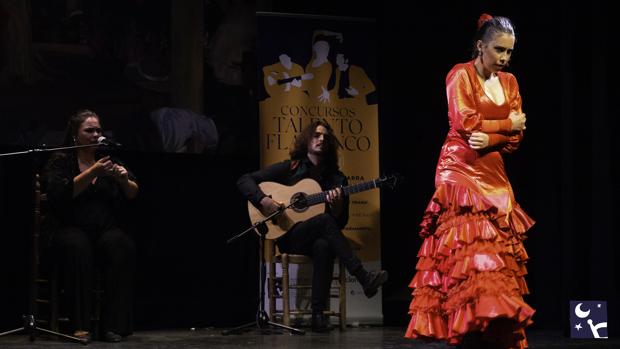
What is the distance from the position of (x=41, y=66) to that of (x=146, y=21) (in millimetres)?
772

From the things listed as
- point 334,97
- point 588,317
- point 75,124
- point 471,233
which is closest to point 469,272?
point 471,233

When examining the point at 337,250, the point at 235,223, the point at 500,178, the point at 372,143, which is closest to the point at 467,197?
the point at 500,178

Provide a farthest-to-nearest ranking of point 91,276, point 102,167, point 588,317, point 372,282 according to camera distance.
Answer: point 372,282 → point 588,317 → point 91,276 → point 102,167

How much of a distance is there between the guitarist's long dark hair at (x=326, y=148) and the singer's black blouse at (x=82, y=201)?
48.4 inches

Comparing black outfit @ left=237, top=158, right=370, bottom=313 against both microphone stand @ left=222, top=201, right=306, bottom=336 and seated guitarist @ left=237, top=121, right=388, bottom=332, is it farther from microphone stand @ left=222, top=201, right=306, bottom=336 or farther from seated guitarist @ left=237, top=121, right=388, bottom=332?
microphone stand @ left=222, top=201, right=306, bottom=336

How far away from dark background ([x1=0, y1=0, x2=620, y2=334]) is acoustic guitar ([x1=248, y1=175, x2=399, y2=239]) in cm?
73

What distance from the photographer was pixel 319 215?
19.9 ft

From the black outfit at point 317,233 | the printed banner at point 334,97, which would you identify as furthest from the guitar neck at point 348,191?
the printed banner at point 334,97

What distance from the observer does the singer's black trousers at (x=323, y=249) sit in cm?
598

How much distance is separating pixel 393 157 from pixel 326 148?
0.90 metres

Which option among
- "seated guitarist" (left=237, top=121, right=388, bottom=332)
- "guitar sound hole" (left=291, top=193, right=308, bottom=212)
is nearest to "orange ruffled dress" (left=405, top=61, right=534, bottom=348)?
"seated guitarist" (left=237, top=121, right=388, bottom=332)

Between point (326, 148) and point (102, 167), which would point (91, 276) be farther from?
point (326, 148)

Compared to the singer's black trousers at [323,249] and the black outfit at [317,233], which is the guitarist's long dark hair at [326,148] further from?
the singer's black trousers at [323,249]

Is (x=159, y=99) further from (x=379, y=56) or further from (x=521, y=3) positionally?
(x=521, y=3)
